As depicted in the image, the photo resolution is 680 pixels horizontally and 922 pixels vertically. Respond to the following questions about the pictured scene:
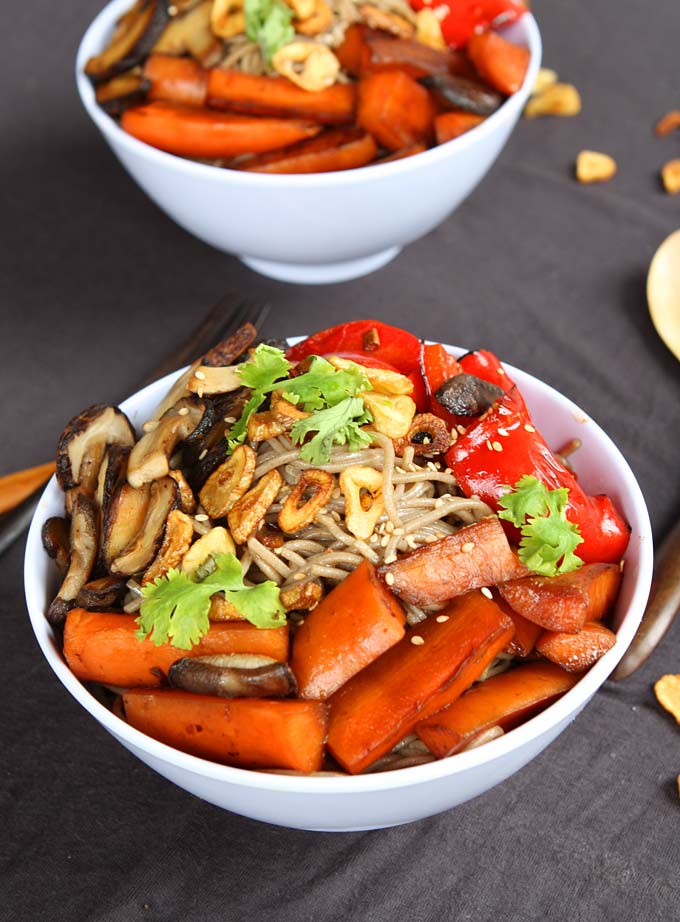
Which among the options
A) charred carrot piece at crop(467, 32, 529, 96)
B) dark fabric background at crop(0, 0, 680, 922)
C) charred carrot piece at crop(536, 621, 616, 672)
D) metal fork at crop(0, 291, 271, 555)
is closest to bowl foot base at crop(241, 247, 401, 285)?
dark fabric background at crop(0, 0, 680, 922)

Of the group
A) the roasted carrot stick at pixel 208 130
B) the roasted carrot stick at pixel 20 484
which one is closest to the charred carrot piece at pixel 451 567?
the roasted carrot stick at pixel 20 484

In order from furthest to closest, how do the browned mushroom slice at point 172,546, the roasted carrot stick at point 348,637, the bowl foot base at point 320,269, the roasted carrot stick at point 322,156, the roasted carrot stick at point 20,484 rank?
1. the bowl foot base at point 320,269
2. the roasted carrot stick at point 322,156
3. the roasted carrot stick at point 20,484
4. the browned mushroom slice at point 172,546
5. the roasted carrot stick at point 348,637

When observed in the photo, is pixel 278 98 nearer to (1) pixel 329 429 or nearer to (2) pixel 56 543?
(1) pixel 329 429

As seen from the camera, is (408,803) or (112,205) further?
(112,205)

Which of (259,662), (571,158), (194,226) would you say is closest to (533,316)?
(571,158)

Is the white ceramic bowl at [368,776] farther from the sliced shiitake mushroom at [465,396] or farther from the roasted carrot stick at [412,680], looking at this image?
the sliced shiitake mushroom at [465,396]

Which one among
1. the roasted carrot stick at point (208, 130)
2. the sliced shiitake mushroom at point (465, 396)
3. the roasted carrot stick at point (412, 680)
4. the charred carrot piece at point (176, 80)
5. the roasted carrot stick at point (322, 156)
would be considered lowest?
the roasted carrot stick at point (412, 680)

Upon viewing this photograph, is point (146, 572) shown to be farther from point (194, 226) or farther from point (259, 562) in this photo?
point (194, 226)
